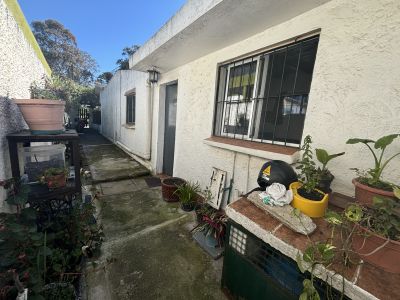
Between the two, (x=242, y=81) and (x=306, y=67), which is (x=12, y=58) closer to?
(x=242, y=81)

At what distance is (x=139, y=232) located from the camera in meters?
2.76

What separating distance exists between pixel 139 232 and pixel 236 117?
2.41 meters

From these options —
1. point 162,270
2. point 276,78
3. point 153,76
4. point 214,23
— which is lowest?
point 162,270

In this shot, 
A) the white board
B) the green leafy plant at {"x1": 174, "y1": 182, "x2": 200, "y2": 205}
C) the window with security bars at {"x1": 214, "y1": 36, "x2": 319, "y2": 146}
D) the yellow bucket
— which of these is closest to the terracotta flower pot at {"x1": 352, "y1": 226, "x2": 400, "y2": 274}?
the yellow bucket

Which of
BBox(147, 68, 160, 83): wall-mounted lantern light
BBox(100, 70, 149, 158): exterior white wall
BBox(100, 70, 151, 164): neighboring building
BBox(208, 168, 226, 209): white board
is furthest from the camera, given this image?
BBox(100, 70, 149, 158): exterior white wall

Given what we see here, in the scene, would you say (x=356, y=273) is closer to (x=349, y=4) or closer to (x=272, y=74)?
(x=349, y=4)

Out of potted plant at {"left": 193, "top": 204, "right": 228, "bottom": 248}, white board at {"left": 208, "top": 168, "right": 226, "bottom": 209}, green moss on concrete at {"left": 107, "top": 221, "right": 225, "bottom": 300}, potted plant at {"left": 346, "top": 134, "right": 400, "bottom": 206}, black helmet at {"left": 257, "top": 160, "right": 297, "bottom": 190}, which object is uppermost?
potted plant at {"left": 346, "top": 134, "right": 400, "bottom": 206}

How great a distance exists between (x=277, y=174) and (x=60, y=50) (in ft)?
103

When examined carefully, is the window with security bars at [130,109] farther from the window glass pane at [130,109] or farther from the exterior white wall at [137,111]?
the exterior white wall at [137,111]

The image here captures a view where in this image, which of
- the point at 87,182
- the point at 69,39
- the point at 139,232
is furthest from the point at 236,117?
the point at 69,39

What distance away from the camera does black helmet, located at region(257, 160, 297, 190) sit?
1.76 meters

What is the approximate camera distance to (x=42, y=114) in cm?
196

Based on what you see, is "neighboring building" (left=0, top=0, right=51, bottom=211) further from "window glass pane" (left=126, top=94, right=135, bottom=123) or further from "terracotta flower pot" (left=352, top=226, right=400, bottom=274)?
"window glass pane" (left=126, top=94, right=135, bottom=123)

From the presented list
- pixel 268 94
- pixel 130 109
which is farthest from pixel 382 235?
pixel 130 109
